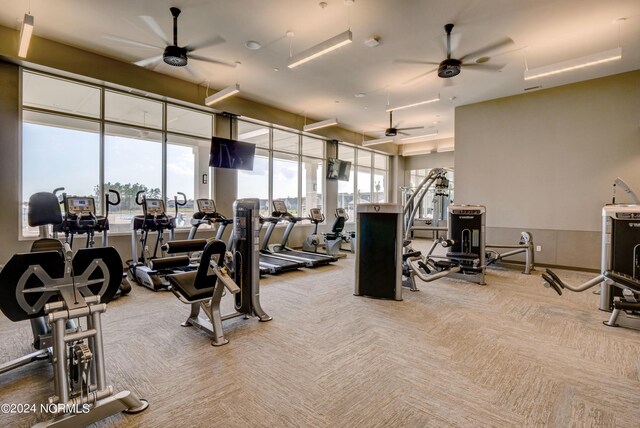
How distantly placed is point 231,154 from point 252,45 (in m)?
2.83

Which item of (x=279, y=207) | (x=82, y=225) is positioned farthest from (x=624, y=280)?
(x=82, y=225)

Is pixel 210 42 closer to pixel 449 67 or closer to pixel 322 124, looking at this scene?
pixel 449 67

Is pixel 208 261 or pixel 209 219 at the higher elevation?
pixel 209 219

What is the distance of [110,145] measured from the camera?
5922 millimetres

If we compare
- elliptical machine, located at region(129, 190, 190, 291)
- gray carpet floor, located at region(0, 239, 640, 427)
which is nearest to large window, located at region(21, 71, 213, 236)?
elliptical machine, located at region(129, 190, 190, 291)

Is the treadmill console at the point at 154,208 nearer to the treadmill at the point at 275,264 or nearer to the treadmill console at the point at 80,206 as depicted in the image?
the treadmill console at the point at 80,206

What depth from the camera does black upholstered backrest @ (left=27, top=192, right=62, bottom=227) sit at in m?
3.01

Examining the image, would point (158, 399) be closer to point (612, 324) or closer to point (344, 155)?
point (612, 324)

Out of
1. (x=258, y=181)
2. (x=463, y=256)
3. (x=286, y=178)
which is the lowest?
(x=463, y=256)

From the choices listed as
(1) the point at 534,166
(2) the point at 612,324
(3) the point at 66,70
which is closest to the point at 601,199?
(1) the point at 534,166

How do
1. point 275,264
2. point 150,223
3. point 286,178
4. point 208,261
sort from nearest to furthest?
point 208,261
point 150,223
point 275,264
point 286,178

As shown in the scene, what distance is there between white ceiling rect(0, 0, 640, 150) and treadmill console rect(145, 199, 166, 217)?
99.1 inches

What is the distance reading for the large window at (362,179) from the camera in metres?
11.2

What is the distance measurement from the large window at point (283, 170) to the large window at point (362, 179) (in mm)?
1169
